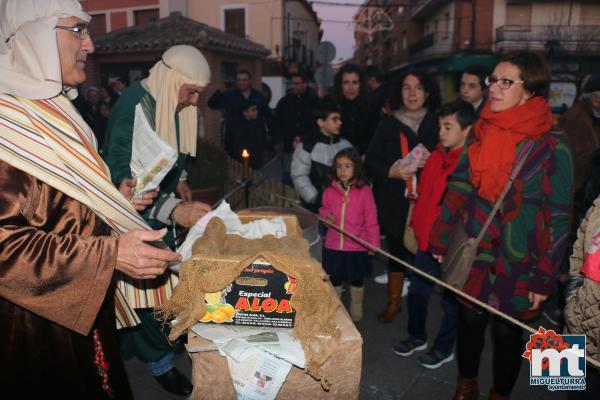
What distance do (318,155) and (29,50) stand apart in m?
3.03

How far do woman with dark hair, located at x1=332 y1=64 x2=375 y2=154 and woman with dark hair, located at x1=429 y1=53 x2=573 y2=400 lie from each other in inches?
110

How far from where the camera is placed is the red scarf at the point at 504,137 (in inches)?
99.3

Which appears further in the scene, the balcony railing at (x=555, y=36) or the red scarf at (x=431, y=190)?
the balcony railing at (x=555, y=36)

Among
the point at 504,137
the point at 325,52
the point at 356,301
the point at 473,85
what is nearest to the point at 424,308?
the point at 356,301

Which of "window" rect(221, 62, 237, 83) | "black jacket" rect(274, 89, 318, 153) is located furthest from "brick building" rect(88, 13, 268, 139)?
"black jacket" rect(274, 89, 318, 153)

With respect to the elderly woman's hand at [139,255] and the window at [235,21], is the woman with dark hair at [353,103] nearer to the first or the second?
the elderly woman's hand at [139,255]

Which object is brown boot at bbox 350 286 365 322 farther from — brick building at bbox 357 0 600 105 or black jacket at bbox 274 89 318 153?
brick building at bbox 357 0 600 105

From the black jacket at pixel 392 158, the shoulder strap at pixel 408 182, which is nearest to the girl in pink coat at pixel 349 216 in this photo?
the black jacket at pixel 392 158

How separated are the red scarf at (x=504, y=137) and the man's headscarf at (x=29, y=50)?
7.16 ft

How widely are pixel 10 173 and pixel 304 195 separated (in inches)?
120

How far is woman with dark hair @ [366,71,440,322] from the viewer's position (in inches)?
160

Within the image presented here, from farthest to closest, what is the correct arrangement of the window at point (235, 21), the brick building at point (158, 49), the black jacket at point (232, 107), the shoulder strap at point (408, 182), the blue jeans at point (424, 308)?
1. the window at point (235, 21)
2. the brick building at point (158, 49)
3. the black jacket at point (232, 107)
4. the shoulder strap at point (408, 182)
5. the blue jeans at point (424, 308)

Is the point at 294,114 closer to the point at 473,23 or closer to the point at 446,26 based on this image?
the point at 473,23

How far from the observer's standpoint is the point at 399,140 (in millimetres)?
4102
